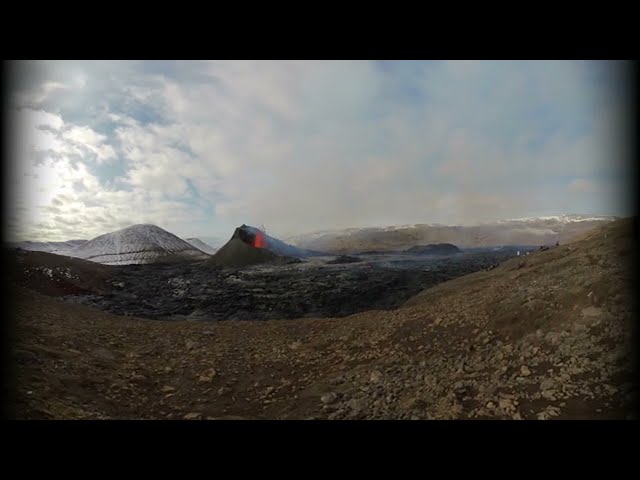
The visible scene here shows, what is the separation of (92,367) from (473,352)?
249 inches

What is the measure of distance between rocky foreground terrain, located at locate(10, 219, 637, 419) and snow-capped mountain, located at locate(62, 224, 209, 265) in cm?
1681

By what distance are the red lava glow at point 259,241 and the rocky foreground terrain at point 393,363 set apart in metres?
19.4

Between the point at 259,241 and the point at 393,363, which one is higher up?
the point at 259,241

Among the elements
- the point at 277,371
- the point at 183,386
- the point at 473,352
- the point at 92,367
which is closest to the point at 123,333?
the point at 92,367

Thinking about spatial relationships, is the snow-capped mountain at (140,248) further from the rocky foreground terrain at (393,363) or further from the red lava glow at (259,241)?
the rocky foreground terrain at (393,363)

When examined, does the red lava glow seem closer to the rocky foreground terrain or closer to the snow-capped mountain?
the snow-capped mountain

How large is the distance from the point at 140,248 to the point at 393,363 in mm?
25692

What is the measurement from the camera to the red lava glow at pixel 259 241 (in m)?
27.3

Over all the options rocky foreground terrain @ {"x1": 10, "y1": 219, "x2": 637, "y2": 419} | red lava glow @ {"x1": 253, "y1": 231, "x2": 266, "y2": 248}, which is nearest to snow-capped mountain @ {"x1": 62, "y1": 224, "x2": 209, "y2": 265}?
red lava glow @ {"x1": 253, "y1": 231, "x2": 266, "y2": 248}

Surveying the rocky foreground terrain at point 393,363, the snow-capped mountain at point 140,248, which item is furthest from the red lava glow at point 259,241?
the rocky foreground terrain at point 393,363

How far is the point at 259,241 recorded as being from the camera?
27875 millimetres

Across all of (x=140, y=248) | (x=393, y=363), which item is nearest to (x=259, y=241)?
(x=140, y=248)

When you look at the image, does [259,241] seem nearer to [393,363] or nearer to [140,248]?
[140,248]

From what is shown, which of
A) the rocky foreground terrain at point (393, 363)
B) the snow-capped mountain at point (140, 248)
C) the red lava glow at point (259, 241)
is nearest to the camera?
the rocky foreground terrain at point (393, 363)
